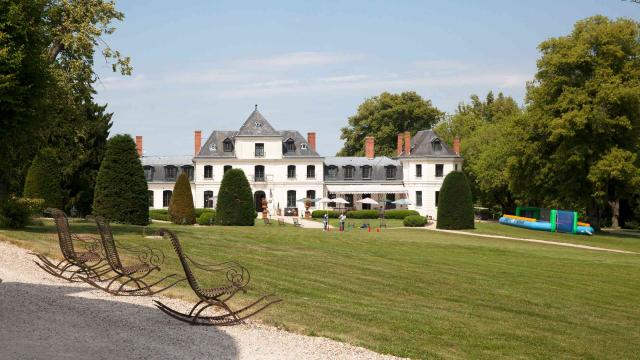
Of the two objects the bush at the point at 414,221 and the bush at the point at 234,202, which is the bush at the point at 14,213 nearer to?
the bush at the point at 234,202

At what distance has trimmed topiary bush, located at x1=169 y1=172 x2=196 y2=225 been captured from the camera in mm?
39094

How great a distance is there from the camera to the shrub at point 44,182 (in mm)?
→ 36656

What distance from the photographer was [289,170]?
66500mm

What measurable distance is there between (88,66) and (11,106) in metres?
7.51

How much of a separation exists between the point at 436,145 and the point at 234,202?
102 feet

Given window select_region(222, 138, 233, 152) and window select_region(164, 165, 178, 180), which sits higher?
window select_region(222, 138, 233, 152)

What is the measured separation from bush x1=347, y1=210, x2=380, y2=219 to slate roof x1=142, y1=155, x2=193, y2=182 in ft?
57.1

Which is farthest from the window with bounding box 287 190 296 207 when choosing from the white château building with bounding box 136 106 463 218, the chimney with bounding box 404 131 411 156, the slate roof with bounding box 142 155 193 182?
the chimney with bounding box 404 131 411 156

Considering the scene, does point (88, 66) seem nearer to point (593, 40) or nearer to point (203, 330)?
point (203, 330)

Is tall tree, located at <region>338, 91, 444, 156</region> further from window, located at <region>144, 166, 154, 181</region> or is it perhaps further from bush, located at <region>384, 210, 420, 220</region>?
window, located at <region>144, 166, 154, 181</region>

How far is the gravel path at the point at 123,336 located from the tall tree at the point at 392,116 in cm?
7119

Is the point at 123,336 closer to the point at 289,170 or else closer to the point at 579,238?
the point at 579,238

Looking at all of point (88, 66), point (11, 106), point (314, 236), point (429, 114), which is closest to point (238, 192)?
point (314, 236)

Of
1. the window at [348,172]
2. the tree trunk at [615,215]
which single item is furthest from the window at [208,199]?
the tree trunk at [615,215]
